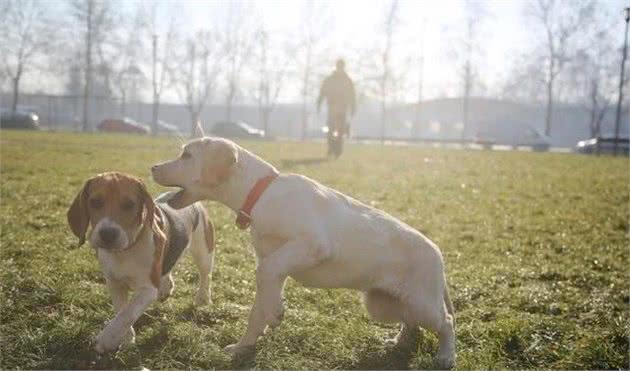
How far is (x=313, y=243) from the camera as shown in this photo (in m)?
3.82

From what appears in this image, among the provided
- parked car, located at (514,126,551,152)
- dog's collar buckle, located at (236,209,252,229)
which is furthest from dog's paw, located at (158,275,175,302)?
parked car, located at (514,126,551,152)

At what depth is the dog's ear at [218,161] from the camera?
4086 millimetres

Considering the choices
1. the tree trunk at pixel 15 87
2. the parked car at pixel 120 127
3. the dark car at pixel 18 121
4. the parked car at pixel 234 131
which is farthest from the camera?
the parked car at pixel 120 127

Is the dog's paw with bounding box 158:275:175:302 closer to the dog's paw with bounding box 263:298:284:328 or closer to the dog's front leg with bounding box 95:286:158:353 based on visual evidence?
the dog's front leg with bounding box 95:286:158:353

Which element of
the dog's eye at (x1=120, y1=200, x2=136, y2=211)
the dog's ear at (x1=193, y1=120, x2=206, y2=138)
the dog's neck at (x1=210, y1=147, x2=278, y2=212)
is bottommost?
the dog's eye at (x1=120, y1=200, x2=136, y2=211)

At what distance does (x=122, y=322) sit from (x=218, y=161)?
1.12m

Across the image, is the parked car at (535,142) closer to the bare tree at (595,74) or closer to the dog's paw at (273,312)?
the bare tree at (595,74)

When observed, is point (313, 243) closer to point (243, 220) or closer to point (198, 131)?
point (243, 220)

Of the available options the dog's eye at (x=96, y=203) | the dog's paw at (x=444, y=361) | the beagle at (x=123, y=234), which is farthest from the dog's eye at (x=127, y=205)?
the dog's paw at (x=444, y=361)

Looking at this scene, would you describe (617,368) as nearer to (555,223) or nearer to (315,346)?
(315,346)

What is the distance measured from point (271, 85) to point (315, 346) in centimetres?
5552

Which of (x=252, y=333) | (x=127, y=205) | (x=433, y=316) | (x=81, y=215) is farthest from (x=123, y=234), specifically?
(x=433, y=316)

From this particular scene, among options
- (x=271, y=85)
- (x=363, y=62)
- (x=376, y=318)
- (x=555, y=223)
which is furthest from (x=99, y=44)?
(x=376, y=318)

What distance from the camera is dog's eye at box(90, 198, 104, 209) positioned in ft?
13.4
